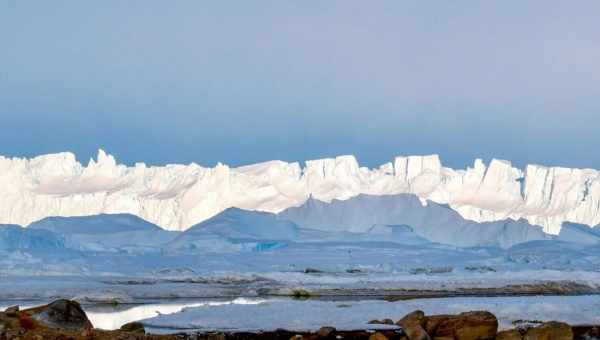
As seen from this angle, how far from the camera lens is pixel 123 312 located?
28.2 metres

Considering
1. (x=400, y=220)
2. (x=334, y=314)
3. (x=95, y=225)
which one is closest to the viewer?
(x=334, y=314)

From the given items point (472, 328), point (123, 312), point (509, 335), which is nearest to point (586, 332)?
point (509, 335)

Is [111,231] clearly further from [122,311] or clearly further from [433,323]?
[433,323]

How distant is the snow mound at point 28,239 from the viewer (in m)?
89.8

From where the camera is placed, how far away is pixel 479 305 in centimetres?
2359

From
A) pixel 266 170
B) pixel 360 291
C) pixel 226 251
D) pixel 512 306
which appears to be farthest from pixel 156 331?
pixel 266 170

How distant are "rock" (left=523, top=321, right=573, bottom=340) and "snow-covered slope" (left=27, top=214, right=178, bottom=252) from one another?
8373 cm

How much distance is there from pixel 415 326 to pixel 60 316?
22.2ft

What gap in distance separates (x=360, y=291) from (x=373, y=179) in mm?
109010

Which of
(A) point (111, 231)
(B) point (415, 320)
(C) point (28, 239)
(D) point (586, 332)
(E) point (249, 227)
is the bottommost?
(D) point (586, 332)

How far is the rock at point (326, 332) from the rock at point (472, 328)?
79.0 inches

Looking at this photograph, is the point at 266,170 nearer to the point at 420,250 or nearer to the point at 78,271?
the point at 420,250

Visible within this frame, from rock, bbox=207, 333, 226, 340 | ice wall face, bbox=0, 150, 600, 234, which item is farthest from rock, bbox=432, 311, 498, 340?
ice wall face, bbox=0, 150, 600, 234

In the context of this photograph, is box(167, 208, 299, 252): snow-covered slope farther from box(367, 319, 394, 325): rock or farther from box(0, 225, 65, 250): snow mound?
box(367, 319, 394, 325): rock
